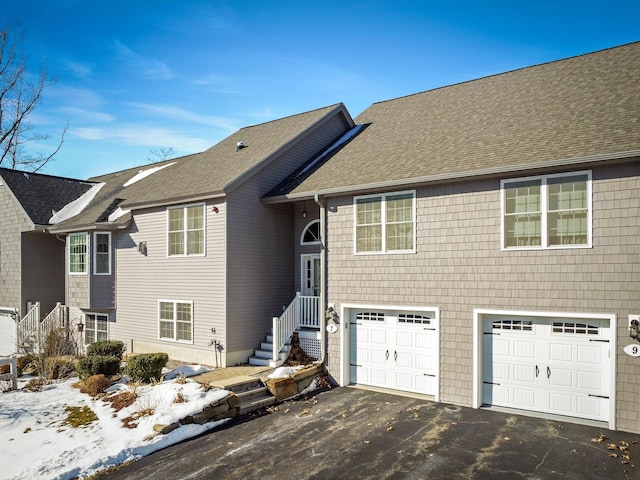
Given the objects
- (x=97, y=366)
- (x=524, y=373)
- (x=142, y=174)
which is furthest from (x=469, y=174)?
(x=142, y=174)

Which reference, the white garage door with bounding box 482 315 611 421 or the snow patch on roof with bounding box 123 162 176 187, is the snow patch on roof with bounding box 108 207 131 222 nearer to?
the snow patch on roof with bounding box 123 162 176 187

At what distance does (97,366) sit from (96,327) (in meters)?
5.90

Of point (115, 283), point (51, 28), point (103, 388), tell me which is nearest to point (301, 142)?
point (115, 283)

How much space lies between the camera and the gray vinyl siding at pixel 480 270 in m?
8.74

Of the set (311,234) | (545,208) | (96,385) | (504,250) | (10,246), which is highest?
(545,208)

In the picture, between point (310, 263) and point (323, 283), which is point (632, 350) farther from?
point (310, 263)

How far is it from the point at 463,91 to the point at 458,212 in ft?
20.8

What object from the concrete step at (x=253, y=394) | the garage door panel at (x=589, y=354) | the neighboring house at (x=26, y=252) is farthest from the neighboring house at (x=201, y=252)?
the garage door panel at (x=589, y=354)

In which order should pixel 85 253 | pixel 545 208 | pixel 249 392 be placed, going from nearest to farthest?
pixel 545 208, pixel 249 392, pixel 85 253

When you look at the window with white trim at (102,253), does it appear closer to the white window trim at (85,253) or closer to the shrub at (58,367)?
the white window trim at (85,253)

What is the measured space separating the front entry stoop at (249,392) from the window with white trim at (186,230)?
4508 mm

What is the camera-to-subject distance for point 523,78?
14.1 metres

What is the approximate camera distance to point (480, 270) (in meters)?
10.2

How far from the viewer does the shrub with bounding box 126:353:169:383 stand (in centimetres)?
1133
